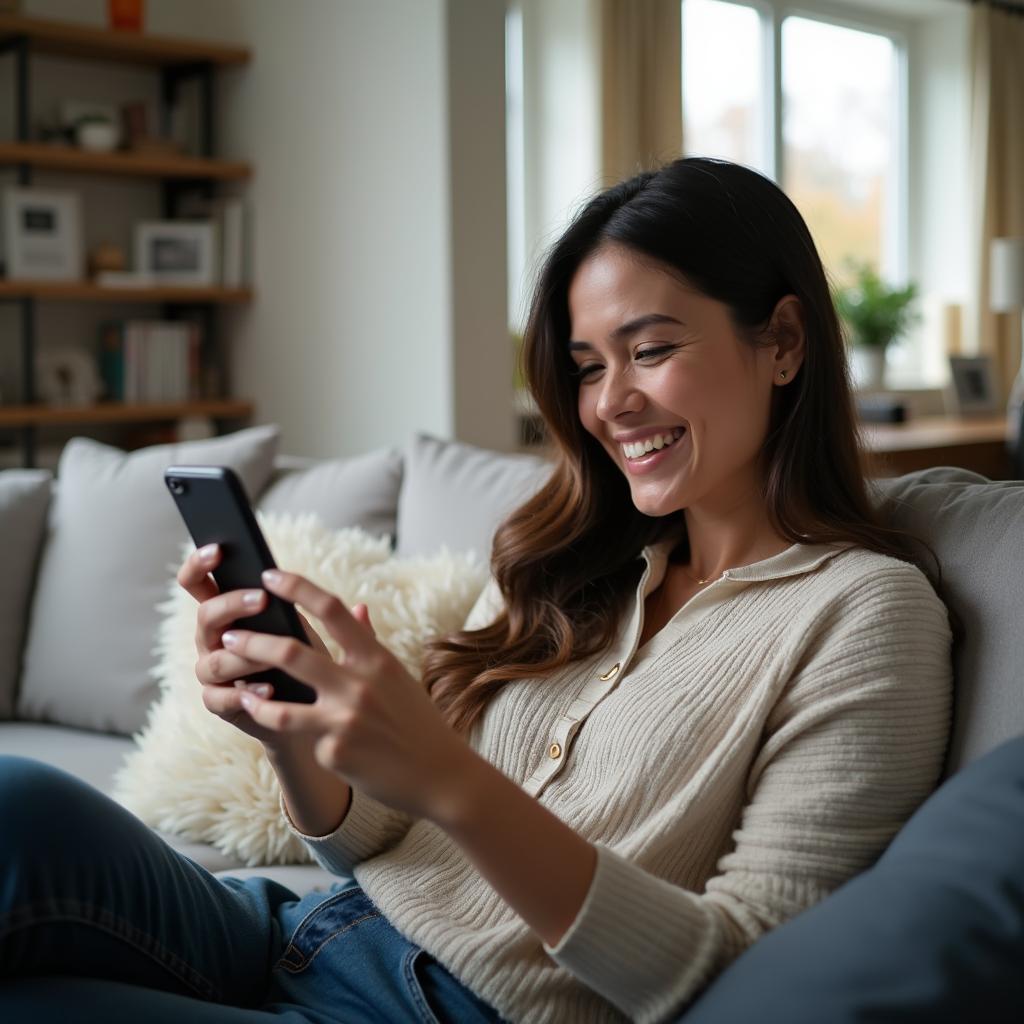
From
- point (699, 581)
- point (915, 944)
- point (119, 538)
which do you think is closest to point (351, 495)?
point (119, 538)

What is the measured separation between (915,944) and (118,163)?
11.3 feet

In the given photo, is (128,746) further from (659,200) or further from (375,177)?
(375,177)

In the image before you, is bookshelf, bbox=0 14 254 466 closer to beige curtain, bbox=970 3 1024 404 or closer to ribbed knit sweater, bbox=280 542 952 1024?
ribbed knit sweater, bbox=280 542 952 1024

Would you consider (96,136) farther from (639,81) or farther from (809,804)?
(809,804)

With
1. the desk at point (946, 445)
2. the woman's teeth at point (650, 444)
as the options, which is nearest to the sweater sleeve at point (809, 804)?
the woman's teeth at point (650, 444)

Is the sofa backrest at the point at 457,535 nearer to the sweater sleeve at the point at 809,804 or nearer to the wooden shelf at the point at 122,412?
the sweater sleeve at the point at 809,804

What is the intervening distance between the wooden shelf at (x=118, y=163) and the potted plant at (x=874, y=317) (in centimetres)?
257

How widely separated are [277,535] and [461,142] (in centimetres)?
173

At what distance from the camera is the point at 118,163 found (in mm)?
3689

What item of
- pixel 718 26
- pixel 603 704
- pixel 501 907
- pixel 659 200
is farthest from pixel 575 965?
pixel 718 26

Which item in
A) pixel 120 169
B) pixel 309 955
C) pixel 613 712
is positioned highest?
pixel 120 169

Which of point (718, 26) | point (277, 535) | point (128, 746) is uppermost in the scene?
point (718, 26)

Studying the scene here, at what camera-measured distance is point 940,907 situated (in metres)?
0.84

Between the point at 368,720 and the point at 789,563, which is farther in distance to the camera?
the point at 789,563
